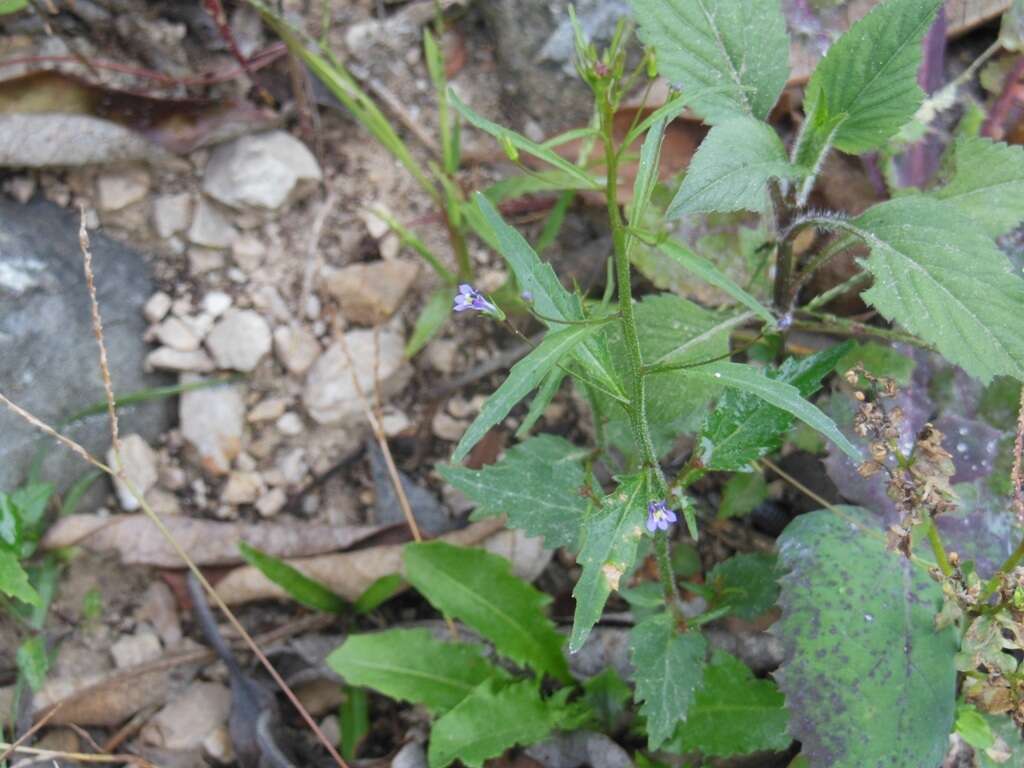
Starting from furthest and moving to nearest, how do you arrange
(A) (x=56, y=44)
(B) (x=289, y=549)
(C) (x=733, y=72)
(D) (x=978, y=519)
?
(A) (x=56, y=44), (B) (x=289, y=549), (D) (x=978, y=519), (C) (x=733, y=72)

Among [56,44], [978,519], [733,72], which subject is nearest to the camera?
[733,72]

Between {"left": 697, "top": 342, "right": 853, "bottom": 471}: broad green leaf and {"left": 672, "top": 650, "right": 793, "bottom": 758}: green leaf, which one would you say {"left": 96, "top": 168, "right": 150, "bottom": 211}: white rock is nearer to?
{"left": 697, "top": 342, "right": 853, "bottom": 471}: broad green leaf

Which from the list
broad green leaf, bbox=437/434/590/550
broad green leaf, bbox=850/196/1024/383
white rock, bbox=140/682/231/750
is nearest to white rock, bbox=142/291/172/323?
white rock, bbox=140/682/231/750

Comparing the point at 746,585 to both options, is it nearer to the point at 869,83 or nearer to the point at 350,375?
the point at 869,83

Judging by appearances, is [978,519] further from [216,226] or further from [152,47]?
[152,47]

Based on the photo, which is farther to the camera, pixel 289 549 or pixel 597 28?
pixel 597 28

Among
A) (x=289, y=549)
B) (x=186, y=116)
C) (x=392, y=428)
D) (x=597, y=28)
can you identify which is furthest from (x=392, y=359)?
(x=597, y=28)
